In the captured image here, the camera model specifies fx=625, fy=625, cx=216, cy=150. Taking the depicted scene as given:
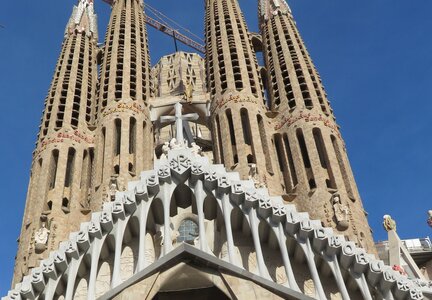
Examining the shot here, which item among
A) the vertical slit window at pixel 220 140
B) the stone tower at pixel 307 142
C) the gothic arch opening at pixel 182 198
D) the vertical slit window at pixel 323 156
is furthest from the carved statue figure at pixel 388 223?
the gothic arch opening at pixel 182 198

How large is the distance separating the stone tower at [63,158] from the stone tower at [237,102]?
5.64 meters

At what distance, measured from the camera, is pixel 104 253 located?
15.6 m

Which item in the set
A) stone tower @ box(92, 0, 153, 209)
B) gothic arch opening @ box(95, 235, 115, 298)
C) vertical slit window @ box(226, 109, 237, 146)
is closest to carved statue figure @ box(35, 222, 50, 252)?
stone tower @ box(92, 0, 153, 209)

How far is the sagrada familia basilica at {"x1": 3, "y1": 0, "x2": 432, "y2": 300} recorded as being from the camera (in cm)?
1440

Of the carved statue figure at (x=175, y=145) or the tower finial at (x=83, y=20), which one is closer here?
the carved statue figure at (x=175, y=145)

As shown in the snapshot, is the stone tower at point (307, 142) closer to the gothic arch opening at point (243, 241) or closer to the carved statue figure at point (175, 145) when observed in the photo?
the gothic arch opening at point (243, 241)

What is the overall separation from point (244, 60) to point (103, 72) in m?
6.79

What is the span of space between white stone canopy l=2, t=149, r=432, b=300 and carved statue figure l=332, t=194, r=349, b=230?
5.88 meters

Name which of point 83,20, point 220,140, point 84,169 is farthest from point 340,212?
point 83,20

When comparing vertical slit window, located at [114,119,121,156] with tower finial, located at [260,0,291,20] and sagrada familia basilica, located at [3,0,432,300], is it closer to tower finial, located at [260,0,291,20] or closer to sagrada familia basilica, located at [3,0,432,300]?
sagrada familia basilica, located at [3,0,432,300]

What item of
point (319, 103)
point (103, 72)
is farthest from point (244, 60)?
point (103, 72)

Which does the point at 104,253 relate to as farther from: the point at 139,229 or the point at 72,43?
the point at 72,43

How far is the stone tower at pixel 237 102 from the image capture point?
24.5 metres

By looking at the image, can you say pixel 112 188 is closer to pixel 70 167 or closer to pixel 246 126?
pixel 70 167
